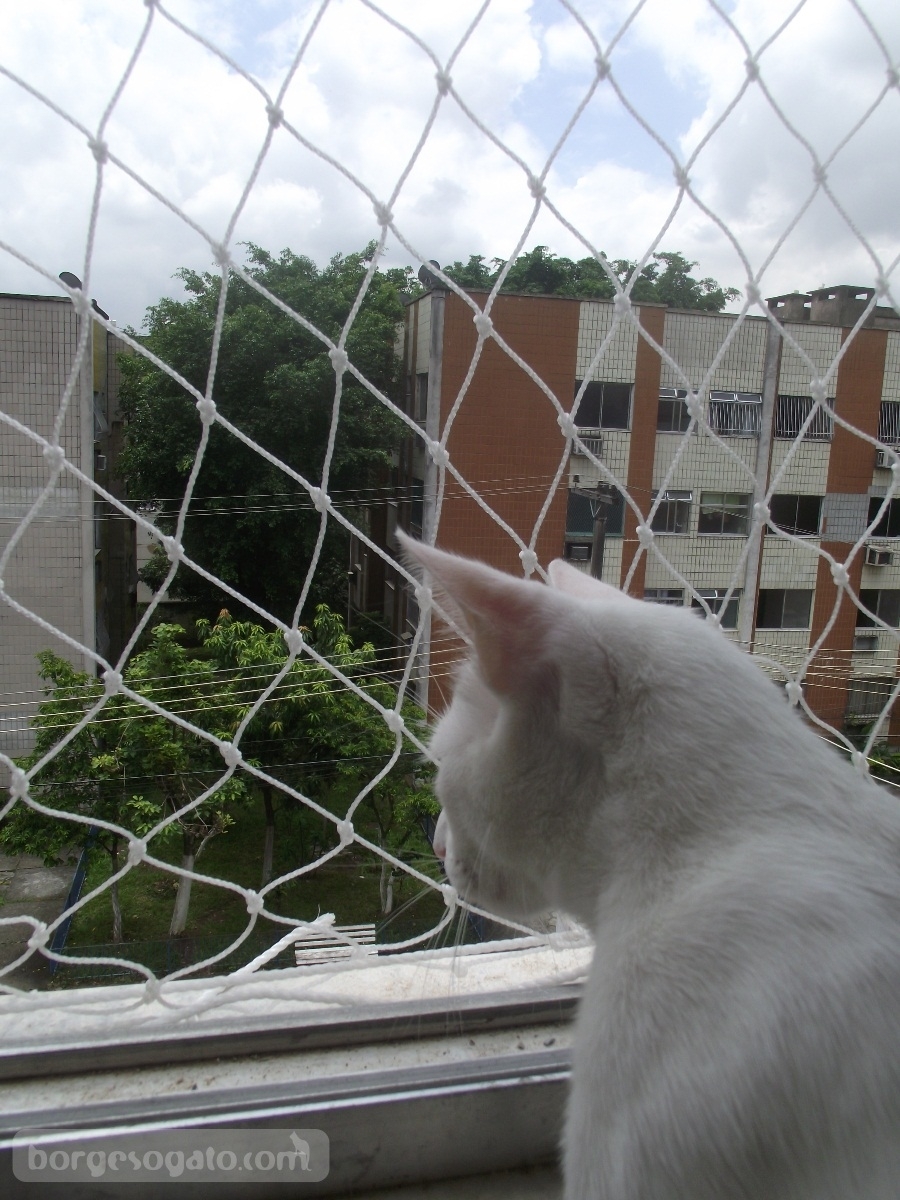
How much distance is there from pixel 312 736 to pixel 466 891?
4.57 ft

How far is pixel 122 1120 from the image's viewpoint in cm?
49

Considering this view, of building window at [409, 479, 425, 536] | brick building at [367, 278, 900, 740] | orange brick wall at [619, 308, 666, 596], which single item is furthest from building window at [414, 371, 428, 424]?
orange brick wall at [619, 308, 666, 596]

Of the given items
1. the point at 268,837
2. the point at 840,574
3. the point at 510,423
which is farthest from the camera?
the point at 268,837

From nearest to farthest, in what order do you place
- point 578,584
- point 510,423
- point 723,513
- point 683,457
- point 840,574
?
point 578,584
point 840,574
point 683,457
point 723,513
point 510,423

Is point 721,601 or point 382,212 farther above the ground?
point 382,212

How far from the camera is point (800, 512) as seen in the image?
1646 mm

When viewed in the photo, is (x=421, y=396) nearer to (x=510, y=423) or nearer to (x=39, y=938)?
(x=510, y=423)

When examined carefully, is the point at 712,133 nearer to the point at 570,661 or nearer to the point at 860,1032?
the point at 570,661

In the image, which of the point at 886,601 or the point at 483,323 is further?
the point at 886,601

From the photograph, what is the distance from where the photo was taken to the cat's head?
35 cm

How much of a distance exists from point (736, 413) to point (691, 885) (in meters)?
1.51

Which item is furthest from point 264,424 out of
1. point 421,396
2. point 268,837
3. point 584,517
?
point 268,837

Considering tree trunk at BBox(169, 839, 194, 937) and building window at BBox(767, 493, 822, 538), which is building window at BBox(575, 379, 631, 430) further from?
tree trunk at BBox(169, 839, 194, 937)

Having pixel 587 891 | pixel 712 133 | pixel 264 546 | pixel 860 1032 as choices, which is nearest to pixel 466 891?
pixel 587 891
